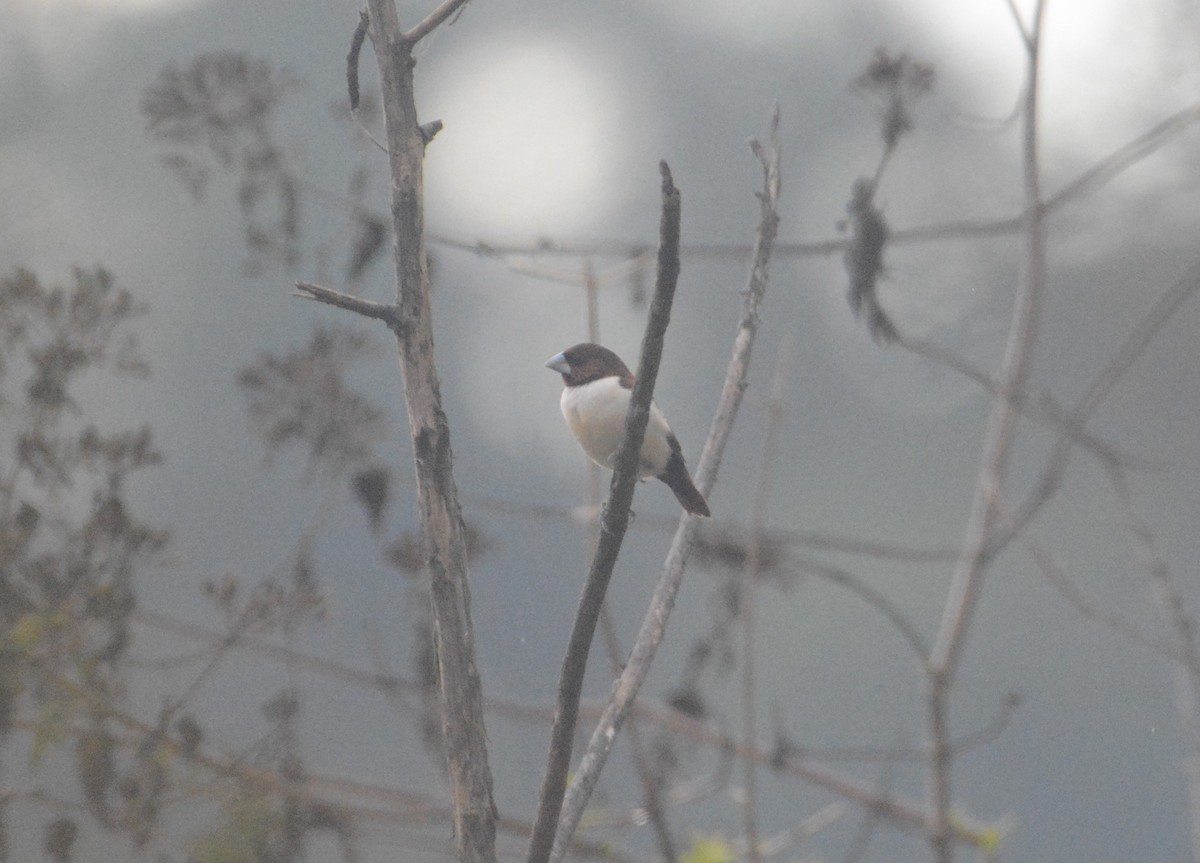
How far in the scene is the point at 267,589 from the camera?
7.30ft

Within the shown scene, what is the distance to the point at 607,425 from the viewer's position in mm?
1831

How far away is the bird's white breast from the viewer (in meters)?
1.83

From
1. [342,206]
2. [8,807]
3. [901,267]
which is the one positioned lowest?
[8,807]

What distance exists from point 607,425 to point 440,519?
0.68m

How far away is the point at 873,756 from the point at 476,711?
164cm

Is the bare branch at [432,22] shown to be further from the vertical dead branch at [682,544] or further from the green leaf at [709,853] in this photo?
the green leaf at [709,853]

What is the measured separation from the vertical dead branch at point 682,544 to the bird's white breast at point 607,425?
0.37 meters

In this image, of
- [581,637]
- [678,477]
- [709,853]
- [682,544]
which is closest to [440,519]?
[581,637]

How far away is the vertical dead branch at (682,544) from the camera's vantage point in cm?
125

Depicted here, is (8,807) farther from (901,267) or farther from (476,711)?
(901,267)

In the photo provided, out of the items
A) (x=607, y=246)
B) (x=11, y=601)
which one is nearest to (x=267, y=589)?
(x=11, y=601)

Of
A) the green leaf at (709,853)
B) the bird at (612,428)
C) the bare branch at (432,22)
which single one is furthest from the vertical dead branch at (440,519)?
the green leaf at (709,853)

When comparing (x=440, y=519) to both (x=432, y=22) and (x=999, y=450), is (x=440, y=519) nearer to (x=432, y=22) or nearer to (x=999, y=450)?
(x=432, y=22)

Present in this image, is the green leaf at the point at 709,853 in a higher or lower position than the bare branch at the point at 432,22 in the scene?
lower
